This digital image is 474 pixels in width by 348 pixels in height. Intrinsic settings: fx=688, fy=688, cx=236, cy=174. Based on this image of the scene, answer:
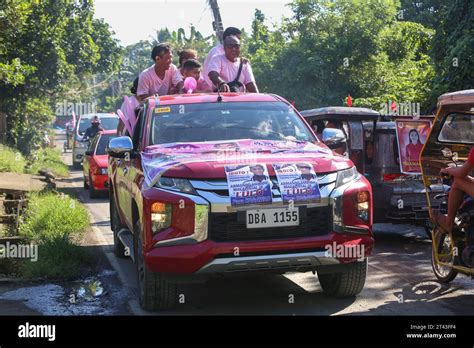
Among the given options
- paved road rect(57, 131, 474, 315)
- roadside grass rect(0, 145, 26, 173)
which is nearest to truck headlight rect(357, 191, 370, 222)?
paved road rect(57, 131, 474, 315)

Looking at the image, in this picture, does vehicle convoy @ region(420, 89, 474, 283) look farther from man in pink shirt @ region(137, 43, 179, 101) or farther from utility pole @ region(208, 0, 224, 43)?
utility pole @ region(208, 0, 224, 43)

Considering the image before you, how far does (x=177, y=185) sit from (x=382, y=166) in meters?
4.81

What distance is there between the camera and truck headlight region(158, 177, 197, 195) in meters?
5.58

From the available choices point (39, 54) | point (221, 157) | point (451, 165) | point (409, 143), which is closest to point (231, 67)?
point (409, 143)

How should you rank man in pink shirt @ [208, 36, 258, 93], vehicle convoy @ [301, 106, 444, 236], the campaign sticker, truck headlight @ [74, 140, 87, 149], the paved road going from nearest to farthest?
the paved road < the campaign sticker < vehicle convoy @ [301, 106, 444, 236] < man in pink shirt @ [208, 36, 258, 93] < truck headlight @ [74, 140, 87, 149]

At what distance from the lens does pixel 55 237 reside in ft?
28.6

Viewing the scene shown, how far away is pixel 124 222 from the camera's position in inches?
316

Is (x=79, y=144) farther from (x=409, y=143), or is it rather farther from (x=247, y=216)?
(x=247, y=216)

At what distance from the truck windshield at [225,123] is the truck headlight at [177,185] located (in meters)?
1.11

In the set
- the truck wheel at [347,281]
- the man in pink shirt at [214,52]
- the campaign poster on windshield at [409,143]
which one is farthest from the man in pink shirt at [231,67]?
the truck wheel at [347,281]

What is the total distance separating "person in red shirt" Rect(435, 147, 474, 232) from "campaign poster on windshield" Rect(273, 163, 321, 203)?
1.46 metres

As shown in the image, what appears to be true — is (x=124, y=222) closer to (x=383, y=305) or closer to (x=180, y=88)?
(x=180, y=88)
